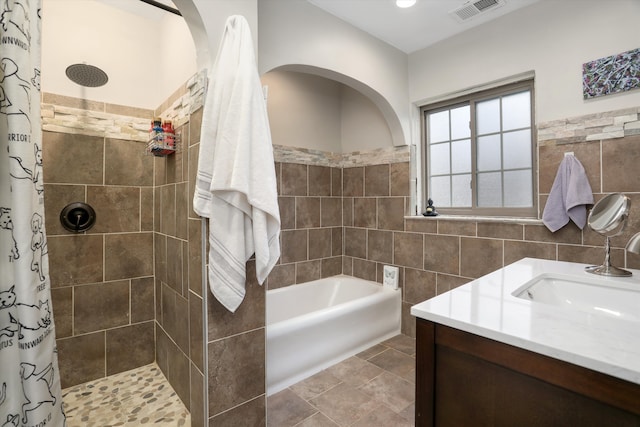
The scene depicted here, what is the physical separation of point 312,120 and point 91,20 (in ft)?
6.11

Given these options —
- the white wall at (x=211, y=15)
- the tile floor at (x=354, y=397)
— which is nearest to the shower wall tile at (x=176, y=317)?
the tile floor at (x=354, y=397)

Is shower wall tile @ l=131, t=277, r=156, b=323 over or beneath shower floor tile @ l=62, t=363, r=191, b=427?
over

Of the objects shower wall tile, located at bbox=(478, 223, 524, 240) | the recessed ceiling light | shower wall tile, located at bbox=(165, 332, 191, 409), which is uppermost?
the recessed ceiling light

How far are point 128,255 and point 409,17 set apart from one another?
8.85 feet

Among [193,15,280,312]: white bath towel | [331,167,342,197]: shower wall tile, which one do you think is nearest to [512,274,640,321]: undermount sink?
[193,15,280,312]: white bath towel

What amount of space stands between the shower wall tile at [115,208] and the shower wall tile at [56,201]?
0.30ft

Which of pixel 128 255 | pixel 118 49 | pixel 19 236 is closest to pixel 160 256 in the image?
pixel 128 255

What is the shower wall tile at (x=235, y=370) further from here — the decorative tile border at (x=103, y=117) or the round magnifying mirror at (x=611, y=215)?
the round magnifying mirror at (x=611, y=215)

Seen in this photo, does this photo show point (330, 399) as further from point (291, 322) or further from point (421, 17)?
point (421, 17)

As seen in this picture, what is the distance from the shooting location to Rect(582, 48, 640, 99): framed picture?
5.70 ft

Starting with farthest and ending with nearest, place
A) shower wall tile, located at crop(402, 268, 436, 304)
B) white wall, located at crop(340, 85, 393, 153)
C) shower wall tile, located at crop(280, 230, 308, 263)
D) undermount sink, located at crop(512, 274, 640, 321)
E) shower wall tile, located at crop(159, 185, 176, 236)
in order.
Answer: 1. white wall, located at crop(340, 85, 393, 153)
2. shower wall tile, located at crop(280, 230, 308, 263)
3. shower wall tile, located at crop(402, 268, 436, 304)
4. shower wall tile, located at crop(159, 185, 176, 236)
5. undermount sink, located at crop(512, 274, 640, 321)

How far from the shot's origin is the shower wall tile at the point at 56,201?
191cm

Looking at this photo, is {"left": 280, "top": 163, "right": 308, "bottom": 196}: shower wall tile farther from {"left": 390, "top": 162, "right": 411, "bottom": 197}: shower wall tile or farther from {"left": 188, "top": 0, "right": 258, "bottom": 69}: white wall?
{"left": 188, "top": 0, "right": 258, "bottom": 69}: white wall

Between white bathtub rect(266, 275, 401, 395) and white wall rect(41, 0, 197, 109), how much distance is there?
1.77m
